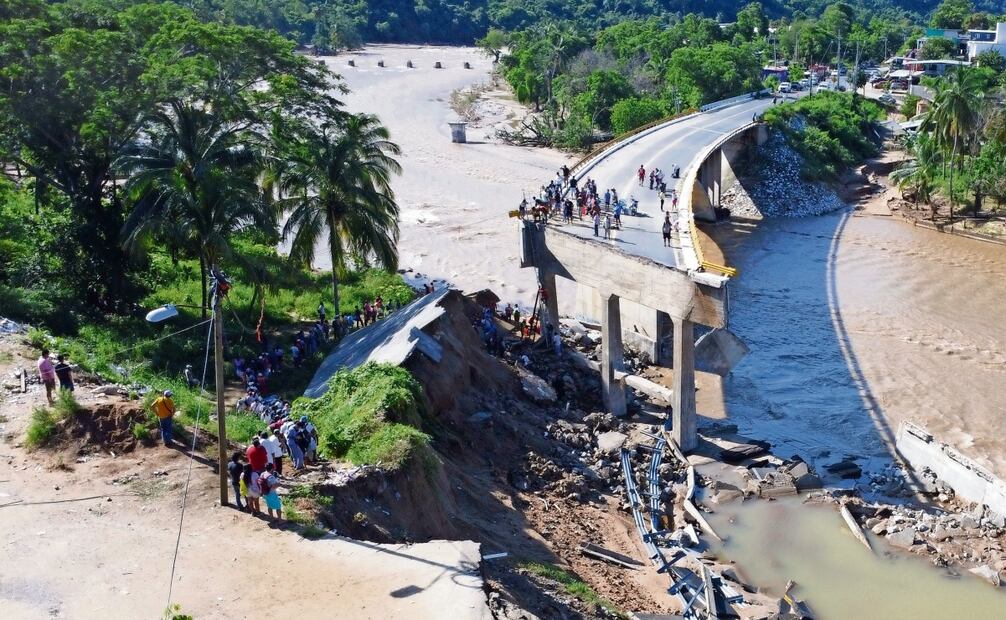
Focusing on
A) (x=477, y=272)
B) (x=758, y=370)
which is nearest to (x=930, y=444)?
(x=758, y=370)

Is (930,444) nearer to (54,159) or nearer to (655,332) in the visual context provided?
(655,332)

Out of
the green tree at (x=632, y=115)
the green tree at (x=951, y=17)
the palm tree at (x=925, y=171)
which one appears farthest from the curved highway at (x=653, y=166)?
the green tree at (x=951, y=17)

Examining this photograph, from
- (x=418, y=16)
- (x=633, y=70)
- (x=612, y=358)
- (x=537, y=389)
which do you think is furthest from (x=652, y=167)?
(x=418, y=16)

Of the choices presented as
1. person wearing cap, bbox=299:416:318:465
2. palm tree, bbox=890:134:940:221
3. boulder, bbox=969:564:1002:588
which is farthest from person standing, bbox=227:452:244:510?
palm tree, bbox=890:134:940:221

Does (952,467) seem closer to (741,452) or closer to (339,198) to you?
(741,452)

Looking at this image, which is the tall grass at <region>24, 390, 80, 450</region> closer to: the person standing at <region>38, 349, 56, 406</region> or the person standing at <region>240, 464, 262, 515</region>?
the person standing at <region>38, 349, 56, 406</region>

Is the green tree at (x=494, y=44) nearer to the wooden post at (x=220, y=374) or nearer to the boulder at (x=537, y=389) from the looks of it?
the boulder at (x=537, y=389)
